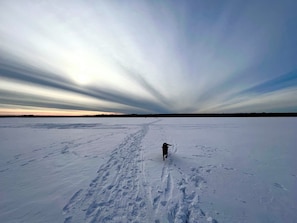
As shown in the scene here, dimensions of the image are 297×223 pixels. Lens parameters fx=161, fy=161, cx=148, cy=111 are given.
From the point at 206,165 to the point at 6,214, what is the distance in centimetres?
735

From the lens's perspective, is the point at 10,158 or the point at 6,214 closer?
the point at 6,214

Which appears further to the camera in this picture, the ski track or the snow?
the snow

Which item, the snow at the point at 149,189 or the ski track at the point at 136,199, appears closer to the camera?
the ski track at the point at 136,199

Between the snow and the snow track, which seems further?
the snow

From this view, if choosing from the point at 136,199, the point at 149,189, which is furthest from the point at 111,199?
the point at 149,189

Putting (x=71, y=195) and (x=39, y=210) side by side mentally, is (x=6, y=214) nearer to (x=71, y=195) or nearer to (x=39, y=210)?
(x=39, y=210)

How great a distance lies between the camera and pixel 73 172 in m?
6.85

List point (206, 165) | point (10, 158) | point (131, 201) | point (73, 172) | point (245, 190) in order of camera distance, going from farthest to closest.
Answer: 1. point (10, 158)
2. point (206, 165)
3. point (73, 172)
4. point (245, 190)
5. point (131, 201)

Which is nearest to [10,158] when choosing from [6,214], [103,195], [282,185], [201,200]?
[6,214]

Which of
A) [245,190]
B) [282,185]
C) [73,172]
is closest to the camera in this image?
[245,190]

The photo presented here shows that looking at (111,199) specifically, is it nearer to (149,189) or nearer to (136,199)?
(136,199)

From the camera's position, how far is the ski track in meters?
3.93

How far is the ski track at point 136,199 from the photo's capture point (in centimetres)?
393

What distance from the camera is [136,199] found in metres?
4.68
